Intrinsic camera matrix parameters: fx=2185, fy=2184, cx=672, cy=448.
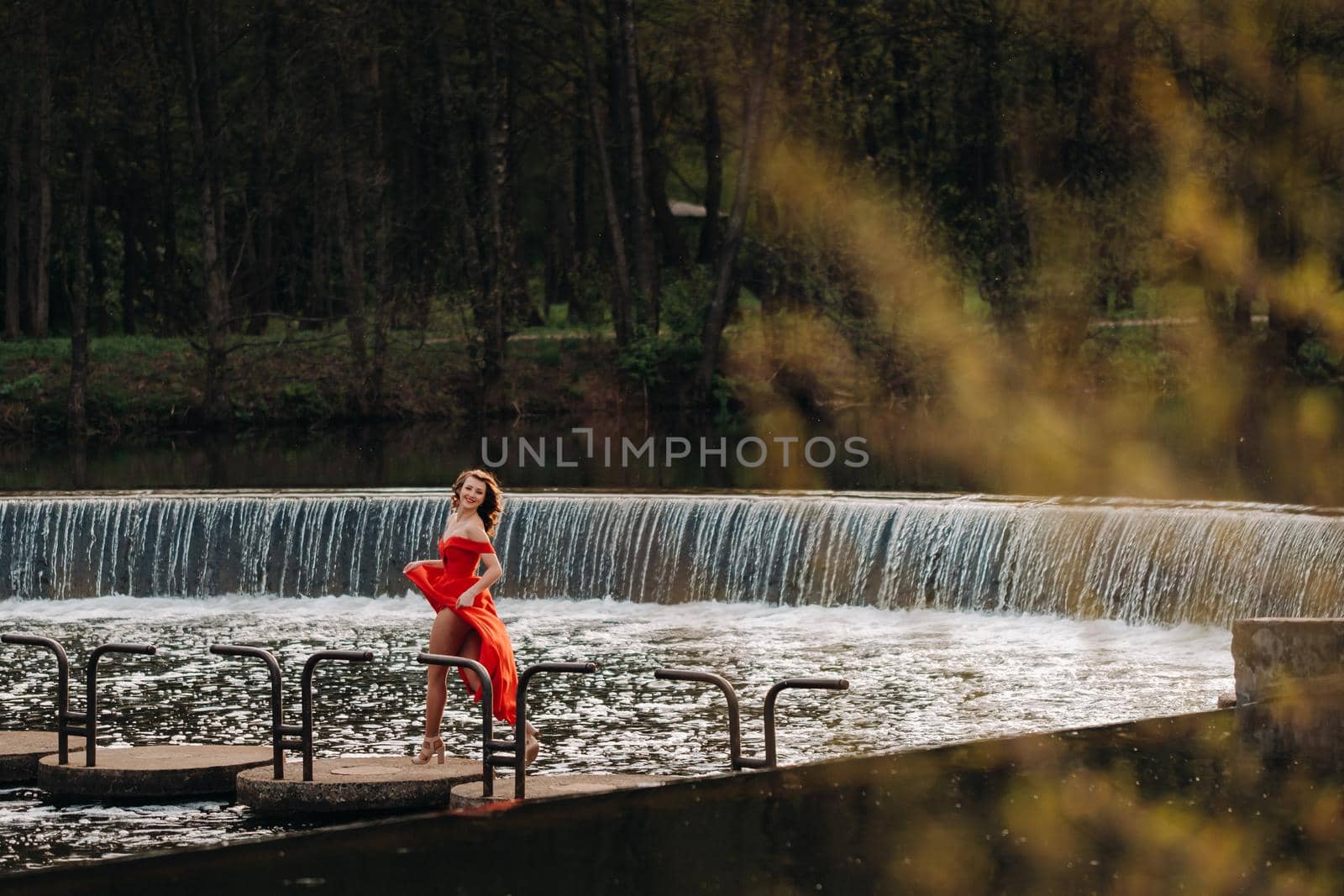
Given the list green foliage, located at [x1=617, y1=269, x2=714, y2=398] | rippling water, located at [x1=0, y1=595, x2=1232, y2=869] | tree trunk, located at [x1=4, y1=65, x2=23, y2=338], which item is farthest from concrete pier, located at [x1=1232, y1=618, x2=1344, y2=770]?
tree trunk, located at [x1=4, y1=65, x2=23, y2=338]

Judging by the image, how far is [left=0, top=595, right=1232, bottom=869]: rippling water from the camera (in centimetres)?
1259

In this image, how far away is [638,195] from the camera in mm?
38438

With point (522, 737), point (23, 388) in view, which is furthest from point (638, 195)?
point (522, 737)

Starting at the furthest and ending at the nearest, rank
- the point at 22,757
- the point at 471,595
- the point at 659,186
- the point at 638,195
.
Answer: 1. the point at 659,186
2. the point at 638,195
3. the point at 22,757
4. the point at 471,595

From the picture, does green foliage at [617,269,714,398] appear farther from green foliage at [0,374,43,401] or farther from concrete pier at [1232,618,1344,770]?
concrete pier at [1232,618,1344,770]

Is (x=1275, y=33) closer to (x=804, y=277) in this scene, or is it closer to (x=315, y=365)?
(x=804, y=277)

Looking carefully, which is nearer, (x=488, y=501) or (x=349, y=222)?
(x=488, y=501)

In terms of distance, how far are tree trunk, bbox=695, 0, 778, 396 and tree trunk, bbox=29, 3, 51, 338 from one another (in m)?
11.1

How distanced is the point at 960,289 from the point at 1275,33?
21.6 feet

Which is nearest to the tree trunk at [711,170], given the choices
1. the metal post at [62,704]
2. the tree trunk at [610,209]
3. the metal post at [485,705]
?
the tree trunk at [610,209]

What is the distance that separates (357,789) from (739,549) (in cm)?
1040

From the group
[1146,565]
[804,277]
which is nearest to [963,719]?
[1146,565]

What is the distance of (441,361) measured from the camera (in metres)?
38.1

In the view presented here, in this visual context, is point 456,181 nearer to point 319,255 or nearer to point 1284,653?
point 319,255
